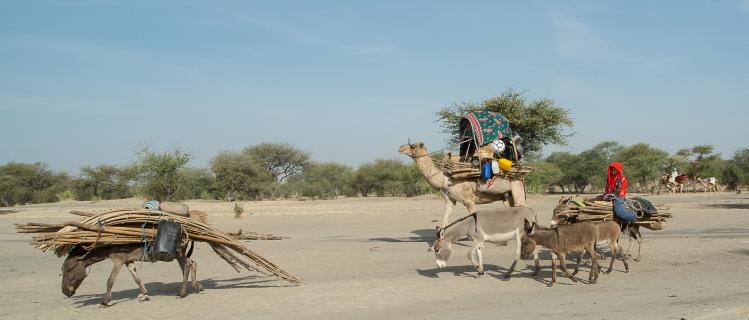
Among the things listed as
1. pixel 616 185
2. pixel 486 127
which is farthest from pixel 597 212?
pixel 486 127

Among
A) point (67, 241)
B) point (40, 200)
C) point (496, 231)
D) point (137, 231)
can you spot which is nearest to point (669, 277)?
point (496, 231)

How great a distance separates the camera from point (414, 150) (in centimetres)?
1852

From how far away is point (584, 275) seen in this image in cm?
1283

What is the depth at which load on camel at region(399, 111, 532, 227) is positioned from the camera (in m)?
17.5

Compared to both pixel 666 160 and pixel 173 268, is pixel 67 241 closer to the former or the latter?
pixel 173 268

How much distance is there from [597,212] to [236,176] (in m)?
47.3

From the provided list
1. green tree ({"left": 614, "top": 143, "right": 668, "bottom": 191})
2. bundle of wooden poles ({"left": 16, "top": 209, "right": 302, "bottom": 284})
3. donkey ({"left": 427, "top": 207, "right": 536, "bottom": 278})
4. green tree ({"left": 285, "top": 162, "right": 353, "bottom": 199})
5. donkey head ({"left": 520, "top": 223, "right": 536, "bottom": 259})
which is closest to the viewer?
bundle of wooden poles ({"left": 16, "top": 209, "right": 302, "bottom": 284})

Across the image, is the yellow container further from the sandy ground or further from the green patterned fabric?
the sandy ground

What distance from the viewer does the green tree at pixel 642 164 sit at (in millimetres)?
59938

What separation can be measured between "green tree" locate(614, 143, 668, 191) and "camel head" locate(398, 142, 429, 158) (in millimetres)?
46908

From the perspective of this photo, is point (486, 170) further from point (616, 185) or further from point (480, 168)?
point (616, 185)

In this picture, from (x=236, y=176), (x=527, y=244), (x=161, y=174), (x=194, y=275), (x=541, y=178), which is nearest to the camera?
(x=194, y=275)

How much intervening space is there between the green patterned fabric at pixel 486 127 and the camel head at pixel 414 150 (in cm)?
164

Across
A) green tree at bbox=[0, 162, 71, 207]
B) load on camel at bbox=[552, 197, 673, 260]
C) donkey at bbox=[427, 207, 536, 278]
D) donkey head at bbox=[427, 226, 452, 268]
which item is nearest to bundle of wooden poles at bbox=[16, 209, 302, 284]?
donkey head at bbox=[427, 226, 452, 268]
